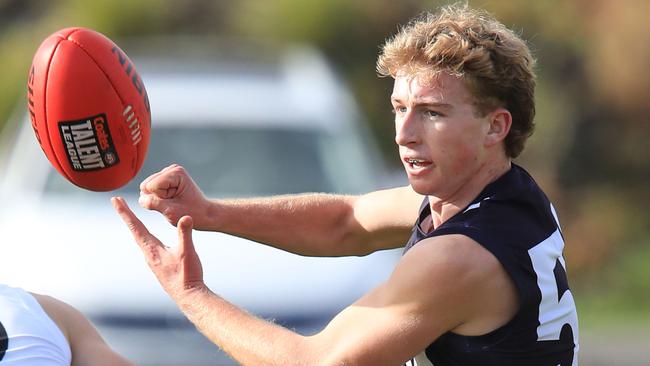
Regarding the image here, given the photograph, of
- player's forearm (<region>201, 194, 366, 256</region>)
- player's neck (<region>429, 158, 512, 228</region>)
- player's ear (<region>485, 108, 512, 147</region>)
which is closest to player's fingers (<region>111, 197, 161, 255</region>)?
player's forearm (<region>201, 194, 366, 256</region>)

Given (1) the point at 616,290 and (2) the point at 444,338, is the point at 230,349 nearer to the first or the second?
(2) the point at 444,338

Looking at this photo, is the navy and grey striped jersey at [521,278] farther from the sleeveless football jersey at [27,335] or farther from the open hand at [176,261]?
the sleeveless football jersey at [27,335]

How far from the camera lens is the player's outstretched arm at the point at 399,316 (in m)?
3.79

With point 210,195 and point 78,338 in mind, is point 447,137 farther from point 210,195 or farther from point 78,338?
point 210,195

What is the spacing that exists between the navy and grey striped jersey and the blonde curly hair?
0.68ft

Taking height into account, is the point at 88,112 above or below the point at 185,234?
above

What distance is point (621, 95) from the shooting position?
13.8 meters

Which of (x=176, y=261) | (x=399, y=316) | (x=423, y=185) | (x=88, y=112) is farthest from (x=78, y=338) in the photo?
(x=423, y=185)

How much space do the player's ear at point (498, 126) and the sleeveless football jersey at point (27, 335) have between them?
1469 mm

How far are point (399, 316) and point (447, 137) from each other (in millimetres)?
592

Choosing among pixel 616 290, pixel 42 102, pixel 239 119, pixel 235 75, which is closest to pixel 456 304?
pixel 42 102

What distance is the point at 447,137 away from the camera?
397 cm

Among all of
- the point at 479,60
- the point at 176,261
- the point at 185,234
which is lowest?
the point at 176,261

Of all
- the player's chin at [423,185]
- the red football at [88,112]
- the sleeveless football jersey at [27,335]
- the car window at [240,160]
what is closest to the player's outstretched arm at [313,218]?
the red football at [88,112]
